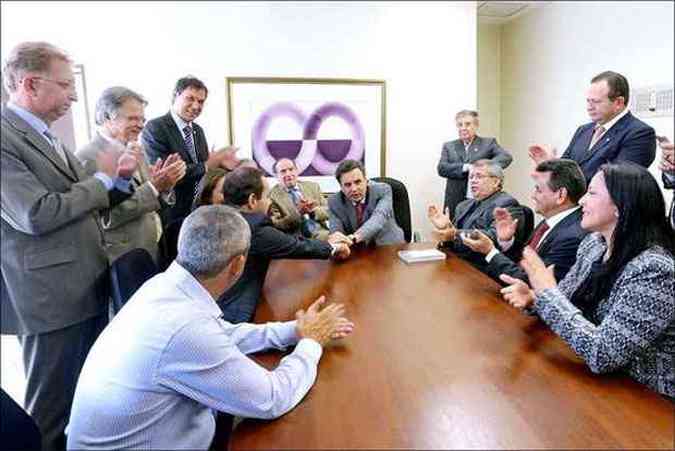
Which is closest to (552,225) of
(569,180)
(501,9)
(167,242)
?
(569,180)

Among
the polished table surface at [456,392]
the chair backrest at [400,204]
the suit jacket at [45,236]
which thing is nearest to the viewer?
the polished table surface at [456,392]

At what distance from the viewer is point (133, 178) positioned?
1.26 meters

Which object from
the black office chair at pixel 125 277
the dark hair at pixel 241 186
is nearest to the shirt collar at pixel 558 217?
the dark hair at pixel 241 186

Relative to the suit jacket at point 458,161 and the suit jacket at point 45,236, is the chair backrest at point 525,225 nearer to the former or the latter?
the suit jacket at point 458,161

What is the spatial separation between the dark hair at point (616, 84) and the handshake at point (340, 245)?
1416mm

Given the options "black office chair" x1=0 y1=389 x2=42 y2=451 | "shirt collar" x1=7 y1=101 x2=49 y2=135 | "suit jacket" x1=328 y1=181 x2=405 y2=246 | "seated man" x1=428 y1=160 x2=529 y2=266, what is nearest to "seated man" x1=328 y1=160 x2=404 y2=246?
"suit jacket" x1=328 y1=181 x2=405 y2=246

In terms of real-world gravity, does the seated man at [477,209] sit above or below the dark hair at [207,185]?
below

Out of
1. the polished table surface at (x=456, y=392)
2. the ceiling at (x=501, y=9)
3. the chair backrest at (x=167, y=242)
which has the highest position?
the ceiling at (x=501, y=9)

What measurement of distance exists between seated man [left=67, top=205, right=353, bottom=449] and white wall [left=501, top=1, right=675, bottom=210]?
5.15 feet

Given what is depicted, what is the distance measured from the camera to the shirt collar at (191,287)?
961 mm

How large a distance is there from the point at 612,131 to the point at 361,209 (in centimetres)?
128

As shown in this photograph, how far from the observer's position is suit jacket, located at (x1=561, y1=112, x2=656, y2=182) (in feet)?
6.86

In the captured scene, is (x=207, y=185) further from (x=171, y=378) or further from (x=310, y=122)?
(x=171, y=378)

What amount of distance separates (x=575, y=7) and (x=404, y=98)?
Answer: 3.08 feet
